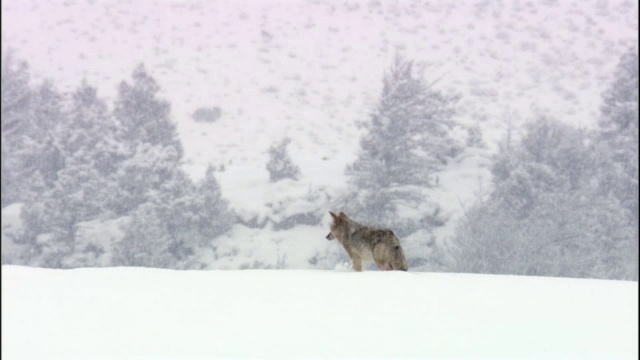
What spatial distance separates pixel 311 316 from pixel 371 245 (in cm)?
317

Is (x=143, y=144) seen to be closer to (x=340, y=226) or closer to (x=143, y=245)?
(x=143, y=245)

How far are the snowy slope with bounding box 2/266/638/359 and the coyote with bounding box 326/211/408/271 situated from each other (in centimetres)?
145

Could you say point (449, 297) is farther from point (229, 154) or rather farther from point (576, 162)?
point (229, 154)

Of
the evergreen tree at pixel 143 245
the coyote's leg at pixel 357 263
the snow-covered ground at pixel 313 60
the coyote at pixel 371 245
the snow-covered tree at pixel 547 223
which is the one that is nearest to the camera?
the coyote at pixel 371 245

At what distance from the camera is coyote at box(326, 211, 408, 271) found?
334 inches

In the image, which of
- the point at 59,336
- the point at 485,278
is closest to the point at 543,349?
the point at 485,278

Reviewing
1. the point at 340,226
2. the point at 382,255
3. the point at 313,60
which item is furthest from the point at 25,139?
the point at 382,255

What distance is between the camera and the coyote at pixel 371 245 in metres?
8.49

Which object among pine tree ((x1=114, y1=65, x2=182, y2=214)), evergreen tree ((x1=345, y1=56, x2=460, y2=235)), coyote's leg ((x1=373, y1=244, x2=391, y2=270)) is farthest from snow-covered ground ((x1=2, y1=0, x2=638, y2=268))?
coyote's leg ((x1=373, y1=244, x2=391, y2=270))

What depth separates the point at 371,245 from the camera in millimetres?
8680

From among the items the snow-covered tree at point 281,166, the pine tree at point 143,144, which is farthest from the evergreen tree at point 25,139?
the snow-covered tree at point 281,166

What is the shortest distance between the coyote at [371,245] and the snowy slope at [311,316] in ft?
4.76

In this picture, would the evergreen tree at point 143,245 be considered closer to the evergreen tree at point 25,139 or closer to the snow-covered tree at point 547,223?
the evergreen tree at point 25,139

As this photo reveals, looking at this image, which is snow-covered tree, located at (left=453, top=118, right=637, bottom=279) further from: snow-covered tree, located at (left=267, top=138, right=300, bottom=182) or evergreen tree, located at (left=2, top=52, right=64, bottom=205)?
evergreen tree, located at (left=2, top=52, right=64, bottom=205)
